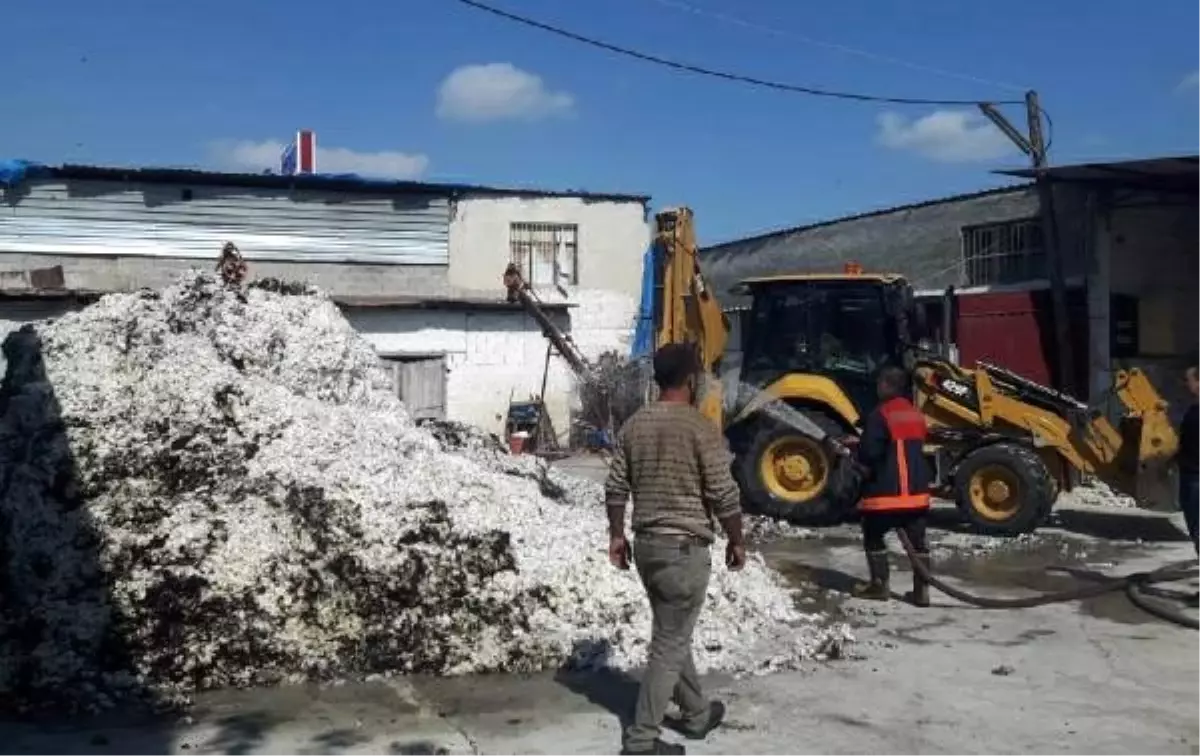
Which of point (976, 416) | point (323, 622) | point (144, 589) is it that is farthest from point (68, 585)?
point (976, 416)

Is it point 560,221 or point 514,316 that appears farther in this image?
point 560,221

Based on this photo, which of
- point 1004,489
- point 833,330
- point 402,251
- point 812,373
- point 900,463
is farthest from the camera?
point 402,251

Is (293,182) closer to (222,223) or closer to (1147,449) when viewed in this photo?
(222,223)

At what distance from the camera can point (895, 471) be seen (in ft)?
28.3

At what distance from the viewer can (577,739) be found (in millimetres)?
5777

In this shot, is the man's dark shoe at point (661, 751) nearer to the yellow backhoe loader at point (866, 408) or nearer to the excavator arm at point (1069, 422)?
the yellow backhoe loader at point (866, 408)

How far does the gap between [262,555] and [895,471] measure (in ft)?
14.8

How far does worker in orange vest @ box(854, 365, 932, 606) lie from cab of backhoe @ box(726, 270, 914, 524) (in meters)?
3.67

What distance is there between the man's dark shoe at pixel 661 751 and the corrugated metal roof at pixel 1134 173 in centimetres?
1300

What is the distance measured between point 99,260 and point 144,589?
1621 cm

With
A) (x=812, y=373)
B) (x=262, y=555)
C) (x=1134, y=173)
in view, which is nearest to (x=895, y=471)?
(x=812, y=373)

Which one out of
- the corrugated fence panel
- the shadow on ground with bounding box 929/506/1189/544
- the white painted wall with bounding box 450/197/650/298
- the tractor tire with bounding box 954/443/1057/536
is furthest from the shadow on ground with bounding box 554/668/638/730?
the white painted wall with bounding box 450/197/650/298

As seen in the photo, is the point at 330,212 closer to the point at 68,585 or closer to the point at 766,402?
the point at 766,402

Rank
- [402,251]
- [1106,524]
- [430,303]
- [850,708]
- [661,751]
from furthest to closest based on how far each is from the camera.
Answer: [402,251] < [430,303] < [1106,524] < [850,708] < [661,751]
